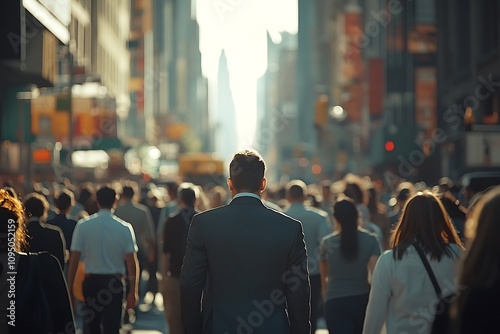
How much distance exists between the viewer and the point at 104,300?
11.5m

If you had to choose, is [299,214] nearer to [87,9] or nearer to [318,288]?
[318,288]

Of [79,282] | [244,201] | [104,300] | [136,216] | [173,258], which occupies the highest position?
[244,201]

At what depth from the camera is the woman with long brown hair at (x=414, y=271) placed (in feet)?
23.0

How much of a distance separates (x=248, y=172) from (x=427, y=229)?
124cm

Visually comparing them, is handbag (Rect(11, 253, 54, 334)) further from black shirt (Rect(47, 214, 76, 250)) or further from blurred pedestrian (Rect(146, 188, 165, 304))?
blurred pedestrian (Rect(146, 188, 165, 304))

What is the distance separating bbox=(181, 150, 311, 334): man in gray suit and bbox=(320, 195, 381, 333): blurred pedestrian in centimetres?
364

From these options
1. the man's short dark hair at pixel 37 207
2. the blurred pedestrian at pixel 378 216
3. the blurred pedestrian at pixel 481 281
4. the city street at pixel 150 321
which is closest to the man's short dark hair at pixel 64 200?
the man's short dark hair at pixel 37 207

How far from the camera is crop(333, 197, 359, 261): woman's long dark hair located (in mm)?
10250

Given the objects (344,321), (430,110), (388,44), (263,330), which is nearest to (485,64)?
(430,110)

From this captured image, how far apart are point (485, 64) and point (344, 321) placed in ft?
104

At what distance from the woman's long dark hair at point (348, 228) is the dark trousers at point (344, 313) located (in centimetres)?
38

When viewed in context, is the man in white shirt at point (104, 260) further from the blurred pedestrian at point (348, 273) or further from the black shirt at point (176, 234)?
the blurred pedestrian at point (348, 273)

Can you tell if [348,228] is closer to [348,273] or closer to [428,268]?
[348,273]

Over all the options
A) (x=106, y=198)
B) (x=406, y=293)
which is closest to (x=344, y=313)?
(x=106, y=198)
